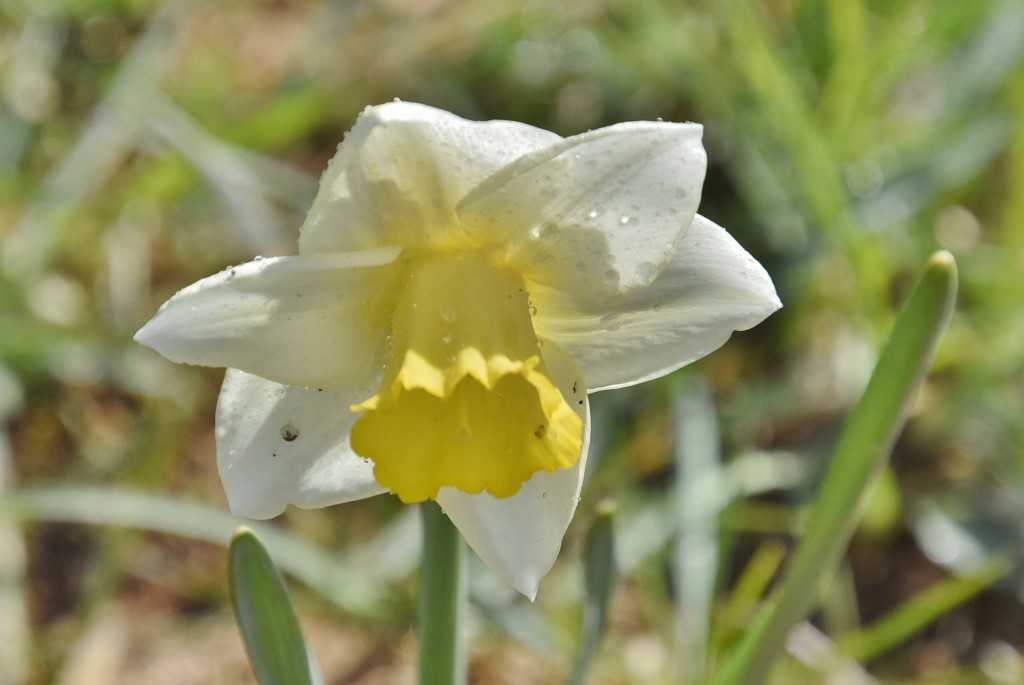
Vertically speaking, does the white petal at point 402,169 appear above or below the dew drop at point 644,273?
above

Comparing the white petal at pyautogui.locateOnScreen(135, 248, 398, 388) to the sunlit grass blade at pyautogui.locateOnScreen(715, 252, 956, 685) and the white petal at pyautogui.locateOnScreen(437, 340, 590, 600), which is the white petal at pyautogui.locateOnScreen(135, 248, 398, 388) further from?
the sunlit grass blade at pyautogui.locateOnScreen(715, 252, 956, 685)

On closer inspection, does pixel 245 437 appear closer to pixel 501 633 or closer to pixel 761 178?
pixel 501 633

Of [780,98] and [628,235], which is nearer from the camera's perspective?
[628,235]

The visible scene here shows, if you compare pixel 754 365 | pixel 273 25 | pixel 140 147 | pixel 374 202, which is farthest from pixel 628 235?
pixel 273 25

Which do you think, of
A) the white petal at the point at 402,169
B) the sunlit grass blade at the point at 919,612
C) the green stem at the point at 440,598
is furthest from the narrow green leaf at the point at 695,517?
the white petal at the point at 402,169

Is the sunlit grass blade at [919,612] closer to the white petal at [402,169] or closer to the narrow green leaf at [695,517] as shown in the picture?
the narrow green leaf at [695,517]

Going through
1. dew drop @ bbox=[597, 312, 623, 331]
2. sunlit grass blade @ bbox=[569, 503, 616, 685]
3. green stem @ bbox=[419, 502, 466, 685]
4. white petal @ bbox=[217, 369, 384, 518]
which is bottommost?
sunlit grass blade @ bbox=[569, 503, 616, 685]

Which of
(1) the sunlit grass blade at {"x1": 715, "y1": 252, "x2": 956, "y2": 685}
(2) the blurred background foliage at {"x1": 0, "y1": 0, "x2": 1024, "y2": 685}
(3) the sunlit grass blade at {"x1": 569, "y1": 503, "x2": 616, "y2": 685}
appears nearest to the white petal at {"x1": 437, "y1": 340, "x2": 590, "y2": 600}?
(3) the sunlit grass blade at {"x1": 569, "y1": 503, "x2": 616, "y2": 685}
